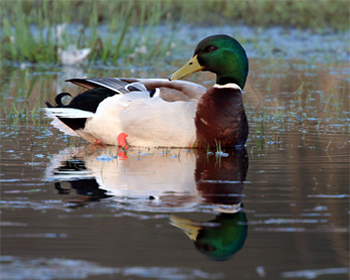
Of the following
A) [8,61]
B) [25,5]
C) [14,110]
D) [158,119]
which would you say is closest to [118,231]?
[158,119]

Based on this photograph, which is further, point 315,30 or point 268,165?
point 315,30

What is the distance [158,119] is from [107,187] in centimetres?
173

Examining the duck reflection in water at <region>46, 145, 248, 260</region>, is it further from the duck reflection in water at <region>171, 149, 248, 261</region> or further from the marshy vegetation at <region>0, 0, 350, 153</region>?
the marshy vegetation at <region>0, 0, 350, 153</region>

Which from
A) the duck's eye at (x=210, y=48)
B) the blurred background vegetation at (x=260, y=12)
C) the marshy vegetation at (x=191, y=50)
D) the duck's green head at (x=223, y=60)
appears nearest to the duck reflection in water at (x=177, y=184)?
the duck's green head at (x=223, y=60)

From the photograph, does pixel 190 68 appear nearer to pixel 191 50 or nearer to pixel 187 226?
pixel 187 226

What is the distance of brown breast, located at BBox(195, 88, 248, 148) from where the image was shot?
22.9 ft

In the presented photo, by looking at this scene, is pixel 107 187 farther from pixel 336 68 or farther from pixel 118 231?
pixel 336 68

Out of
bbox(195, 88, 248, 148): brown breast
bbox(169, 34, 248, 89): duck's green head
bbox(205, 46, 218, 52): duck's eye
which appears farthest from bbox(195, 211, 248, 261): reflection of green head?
bbox(205, 46, 218, 52): duck's eye

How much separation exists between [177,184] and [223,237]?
1.34 m

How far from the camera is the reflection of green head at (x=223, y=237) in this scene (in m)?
3.95

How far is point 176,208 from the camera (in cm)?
473

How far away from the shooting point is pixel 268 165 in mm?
6258

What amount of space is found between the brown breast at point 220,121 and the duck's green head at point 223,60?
0.24 metres

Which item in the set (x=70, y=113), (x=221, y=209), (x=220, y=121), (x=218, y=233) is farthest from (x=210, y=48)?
(x=218, y=233)
